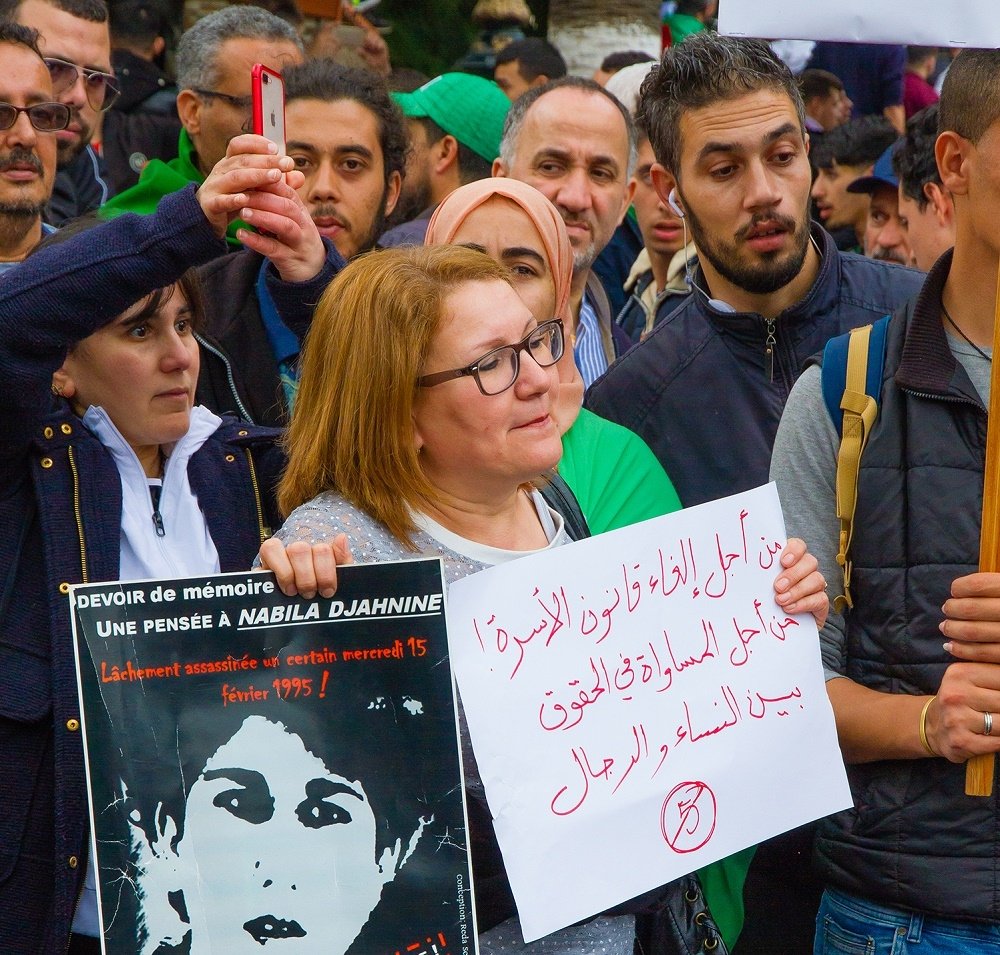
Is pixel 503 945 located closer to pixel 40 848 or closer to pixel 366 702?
pixel 366 702

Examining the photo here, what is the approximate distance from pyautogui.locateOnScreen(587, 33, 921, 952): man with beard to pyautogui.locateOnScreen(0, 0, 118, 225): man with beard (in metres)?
2.63

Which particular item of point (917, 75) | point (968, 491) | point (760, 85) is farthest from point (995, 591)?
point (917, 75)

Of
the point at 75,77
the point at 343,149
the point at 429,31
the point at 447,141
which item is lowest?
the point at 343,149

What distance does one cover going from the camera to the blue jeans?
2.43 meters

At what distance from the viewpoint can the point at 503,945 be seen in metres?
2.23

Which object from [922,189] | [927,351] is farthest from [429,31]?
[927,351]

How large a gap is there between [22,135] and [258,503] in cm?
194

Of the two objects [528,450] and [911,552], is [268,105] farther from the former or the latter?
[911,552]

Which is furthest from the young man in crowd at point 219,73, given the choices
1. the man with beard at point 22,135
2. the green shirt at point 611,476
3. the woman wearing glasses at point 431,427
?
the woman wearing glasses at point 431,427

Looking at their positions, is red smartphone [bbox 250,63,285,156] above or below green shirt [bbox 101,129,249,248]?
below

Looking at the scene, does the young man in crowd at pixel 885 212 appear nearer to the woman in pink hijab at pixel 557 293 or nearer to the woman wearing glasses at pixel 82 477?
the woman in pink hijab at pixel 557 293

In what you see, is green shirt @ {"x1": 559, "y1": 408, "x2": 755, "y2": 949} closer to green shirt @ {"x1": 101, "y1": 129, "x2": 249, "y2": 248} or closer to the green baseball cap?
green shirt @ {"x1": 101, "y1": 129, "x2": 249, "y2": 248}

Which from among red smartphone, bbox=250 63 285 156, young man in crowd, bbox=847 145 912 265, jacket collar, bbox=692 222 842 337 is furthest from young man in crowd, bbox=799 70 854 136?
red smartphone, bbox=250 63 285 156

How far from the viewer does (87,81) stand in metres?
5.48
